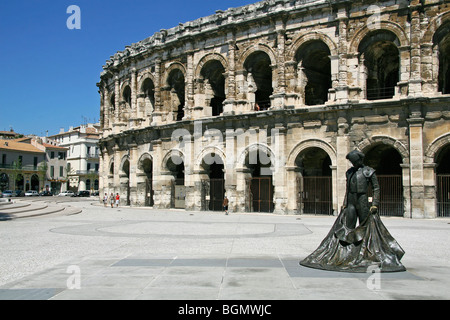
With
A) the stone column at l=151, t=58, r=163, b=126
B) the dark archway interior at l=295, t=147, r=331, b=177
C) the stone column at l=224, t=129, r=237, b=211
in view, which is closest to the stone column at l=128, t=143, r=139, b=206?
the stone column at l=151, t=58, r=163, b=126

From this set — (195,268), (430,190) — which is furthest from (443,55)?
(195,268)

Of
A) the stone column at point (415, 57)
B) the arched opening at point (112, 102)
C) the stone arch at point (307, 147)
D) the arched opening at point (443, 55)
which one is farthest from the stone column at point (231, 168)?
the arched opening at point (112, 102)

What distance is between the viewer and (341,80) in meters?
20.3

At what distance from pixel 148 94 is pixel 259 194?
1124 centimetres

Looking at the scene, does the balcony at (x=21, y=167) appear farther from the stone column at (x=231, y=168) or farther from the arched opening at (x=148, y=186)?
the stone column at (x=231, y=168)

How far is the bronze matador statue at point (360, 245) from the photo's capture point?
697 cm

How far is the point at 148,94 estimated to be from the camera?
98.4 feet

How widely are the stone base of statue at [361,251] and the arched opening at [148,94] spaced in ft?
78.3

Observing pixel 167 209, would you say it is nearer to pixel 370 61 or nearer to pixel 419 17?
pixel 370 61

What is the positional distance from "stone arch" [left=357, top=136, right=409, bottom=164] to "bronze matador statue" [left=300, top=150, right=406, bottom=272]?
40.1 ft

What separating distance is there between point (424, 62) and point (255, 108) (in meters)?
8.90

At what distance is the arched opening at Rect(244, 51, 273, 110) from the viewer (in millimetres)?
23594
